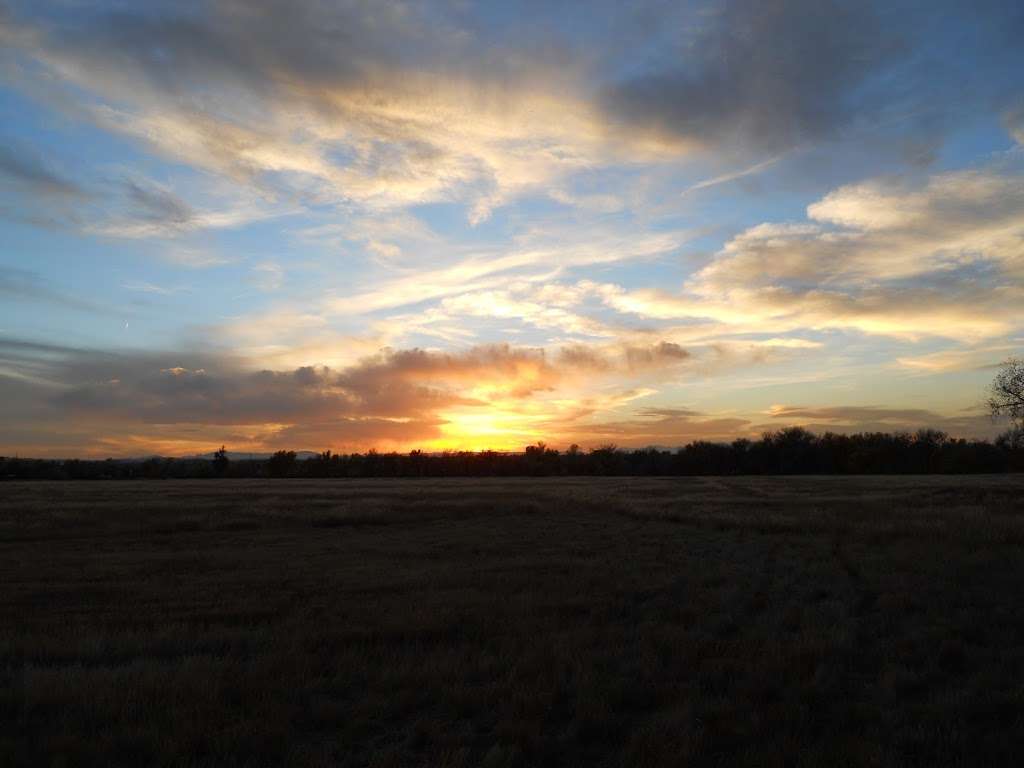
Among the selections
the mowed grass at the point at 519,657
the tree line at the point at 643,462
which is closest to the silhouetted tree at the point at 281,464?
the tree line at the point at 643,462

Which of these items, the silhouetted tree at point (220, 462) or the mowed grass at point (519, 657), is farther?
the silhouetted tree at point (220, 462)

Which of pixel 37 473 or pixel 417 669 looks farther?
pixel 37 473

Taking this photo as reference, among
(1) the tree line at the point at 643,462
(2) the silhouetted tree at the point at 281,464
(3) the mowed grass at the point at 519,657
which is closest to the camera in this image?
(3) the mowed grass at the point at 519,657

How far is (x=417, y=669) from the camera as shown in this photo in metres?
9.67

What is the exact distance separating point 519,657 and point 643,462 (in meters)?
146

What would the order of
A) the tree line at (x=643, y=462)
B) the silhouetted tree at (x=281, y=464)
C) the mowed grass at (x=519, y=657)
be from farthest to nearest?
the silhouetted tree at (x=281, y=464)
the tree line at (x=643, y=462)
the mowed grass at (x=519, y=657)

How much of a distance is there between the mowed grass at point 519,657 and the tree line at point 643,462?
108523 millimetres

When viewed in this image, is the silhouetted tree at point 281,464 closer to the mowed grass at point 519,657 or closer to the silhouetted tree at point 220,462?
the silhouetted tree at point 220,462

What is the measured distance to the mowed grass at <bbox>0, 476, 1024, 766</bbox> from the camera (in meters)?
7.26

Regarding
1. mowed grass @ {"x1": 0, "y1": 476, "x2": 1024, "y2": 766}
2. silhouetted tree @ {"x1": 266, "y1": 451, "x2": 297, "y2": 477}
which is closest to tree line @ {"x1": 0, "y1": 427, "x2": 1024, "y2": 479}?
silhouetted tree @ {"x1": 266, "y1": 451, "x2": 297, "y2": 477}

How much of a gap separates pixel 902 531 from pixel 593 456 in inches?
5179

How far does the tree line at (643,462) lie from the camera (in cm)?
11753

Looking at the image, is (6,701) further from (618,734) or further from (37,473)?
(37,473)

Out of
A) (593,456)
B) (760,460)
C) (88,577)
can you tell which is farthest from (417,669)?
→ (593,456)
